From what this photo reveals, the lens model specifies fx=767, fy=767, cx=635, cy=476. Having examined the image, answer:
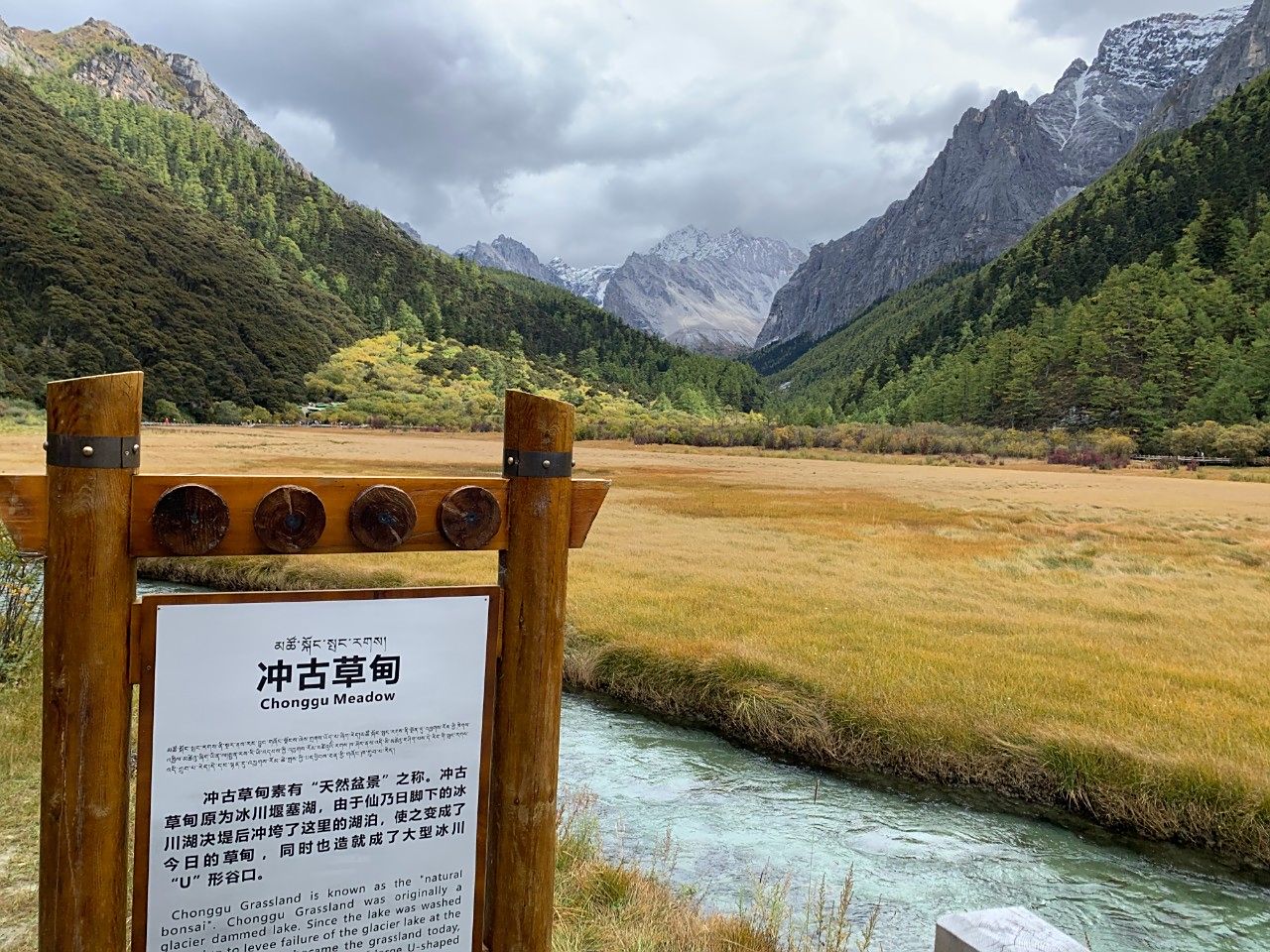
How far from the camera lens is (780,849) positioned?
8.12 m

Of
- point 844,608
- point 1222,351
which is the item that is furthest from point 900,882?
point 1222,351

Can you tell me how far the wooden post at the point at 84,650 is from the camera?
2.67 m

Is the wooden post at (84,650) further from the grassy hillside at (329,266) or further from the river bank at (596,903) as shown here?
the grassy hillside at (329,266)

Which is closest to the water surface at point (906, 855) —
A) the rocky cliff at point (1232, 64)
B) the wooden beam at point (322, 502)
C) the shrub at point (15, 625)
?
the wooden beam at point (322, 502)

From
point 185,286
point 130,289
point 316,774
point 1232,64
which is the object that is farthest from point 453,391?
point 1232,64

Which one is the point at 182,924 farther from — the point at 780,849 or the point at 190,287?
the point at 190,287

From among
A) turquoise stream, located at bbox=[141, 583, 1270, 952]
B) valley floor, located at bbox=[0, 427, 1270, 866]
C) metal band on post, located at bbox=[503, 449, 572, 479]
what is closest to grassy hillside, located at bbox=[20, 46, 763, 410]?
valley floor, located at bbox=[0, 427, 1270, 866]

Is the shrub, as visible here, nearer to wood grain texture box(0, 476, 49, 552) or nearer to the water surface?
the water surface

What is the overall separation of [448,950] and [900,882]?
5929mm

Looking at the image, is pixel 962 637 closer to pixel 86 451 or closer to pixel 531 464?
pixel 531 464

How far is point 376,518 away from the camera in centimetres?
308

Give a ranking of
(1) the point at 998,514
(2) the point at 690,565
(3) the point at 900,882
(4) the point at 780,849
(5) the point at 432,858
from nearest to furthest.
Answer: (5) the point at 432,858 → (3) the point at 900,882 → (4) the point at 780,849 → (2) the point at 690,565 → (1) the point at 998,514

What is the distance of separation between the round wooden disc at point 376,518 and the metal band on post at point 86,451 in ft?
2.50

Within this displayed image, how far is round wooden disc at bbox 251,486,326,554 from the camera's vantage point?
9.66 feet
